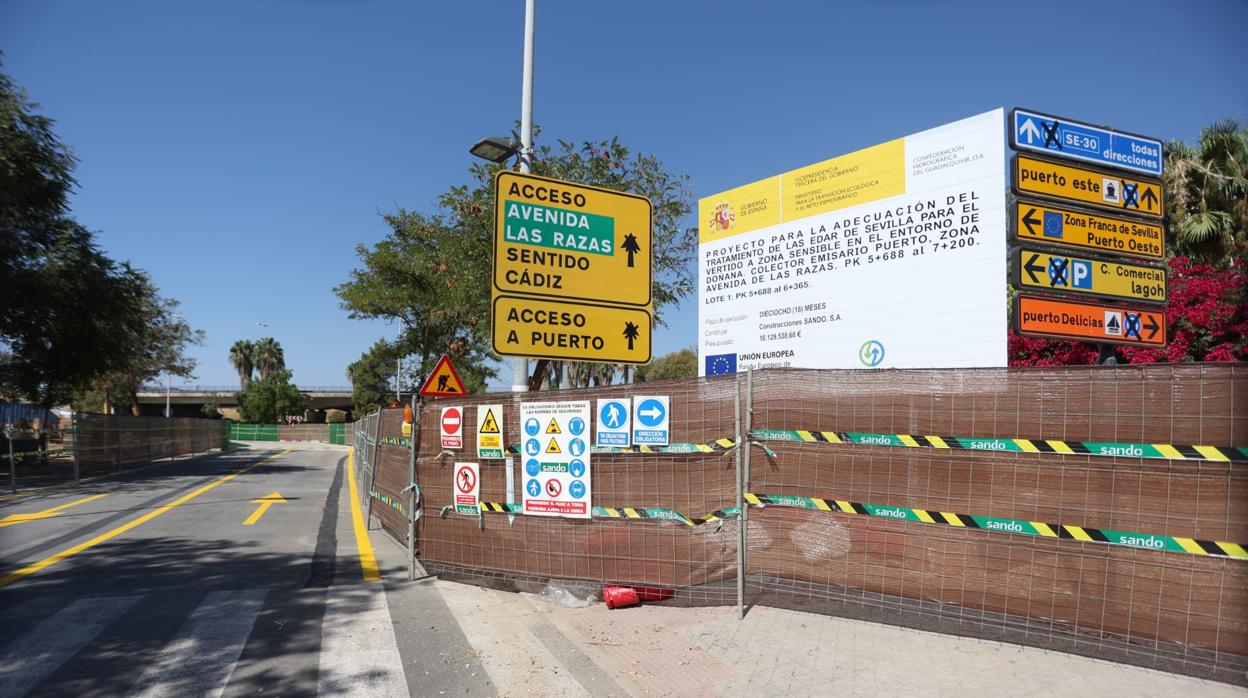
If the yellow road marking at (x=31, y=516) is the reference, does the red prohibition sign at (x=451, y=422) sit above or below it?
above

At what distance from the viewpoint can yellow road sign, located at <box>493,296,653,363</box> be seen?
7.20 m

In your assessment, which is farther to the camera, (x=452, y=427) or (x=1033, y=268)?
(x=1033, y=268)

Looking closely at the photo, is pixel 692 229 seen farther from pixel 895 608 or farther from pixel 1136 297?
pixel 895 608

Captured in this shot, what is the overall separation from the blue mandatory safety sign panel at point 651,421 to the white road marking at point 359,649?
2667 mm

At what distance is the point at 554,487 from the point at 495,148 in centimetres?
440

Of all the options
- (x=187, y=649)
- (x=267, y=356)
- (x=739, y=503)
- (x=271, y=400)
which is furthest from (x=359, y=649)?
(x=267, y=356)

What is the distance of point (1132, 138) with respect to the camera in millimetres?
9797

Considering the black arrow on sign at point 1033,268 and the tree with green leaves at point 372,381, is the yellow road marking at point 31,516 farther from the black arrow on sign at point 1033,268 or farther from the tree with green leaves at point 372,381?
the tree with green leaves at point 372,381

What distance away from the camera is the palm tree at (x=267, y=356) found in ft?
319

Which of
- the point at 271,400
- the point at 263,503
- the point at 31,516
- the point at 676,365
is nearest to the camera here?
the point at 31,516

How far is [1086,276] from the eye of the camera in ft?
30.7

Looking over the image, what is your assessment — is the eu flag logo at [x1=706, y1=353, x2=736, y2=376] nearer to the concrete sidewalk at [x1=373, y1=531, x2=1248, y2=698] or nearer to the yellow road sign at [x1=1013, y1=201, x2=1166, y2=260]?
the yellow road sign at [x1=1013, y1=201, x2=1166, y2=260]

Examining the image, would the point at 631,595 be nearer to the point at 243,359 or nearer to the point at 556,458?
the point at 556,458

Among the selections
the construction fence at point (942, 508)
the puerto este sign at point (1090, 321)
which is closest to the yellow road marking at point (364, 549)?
the construction fence at point (942, 508)
